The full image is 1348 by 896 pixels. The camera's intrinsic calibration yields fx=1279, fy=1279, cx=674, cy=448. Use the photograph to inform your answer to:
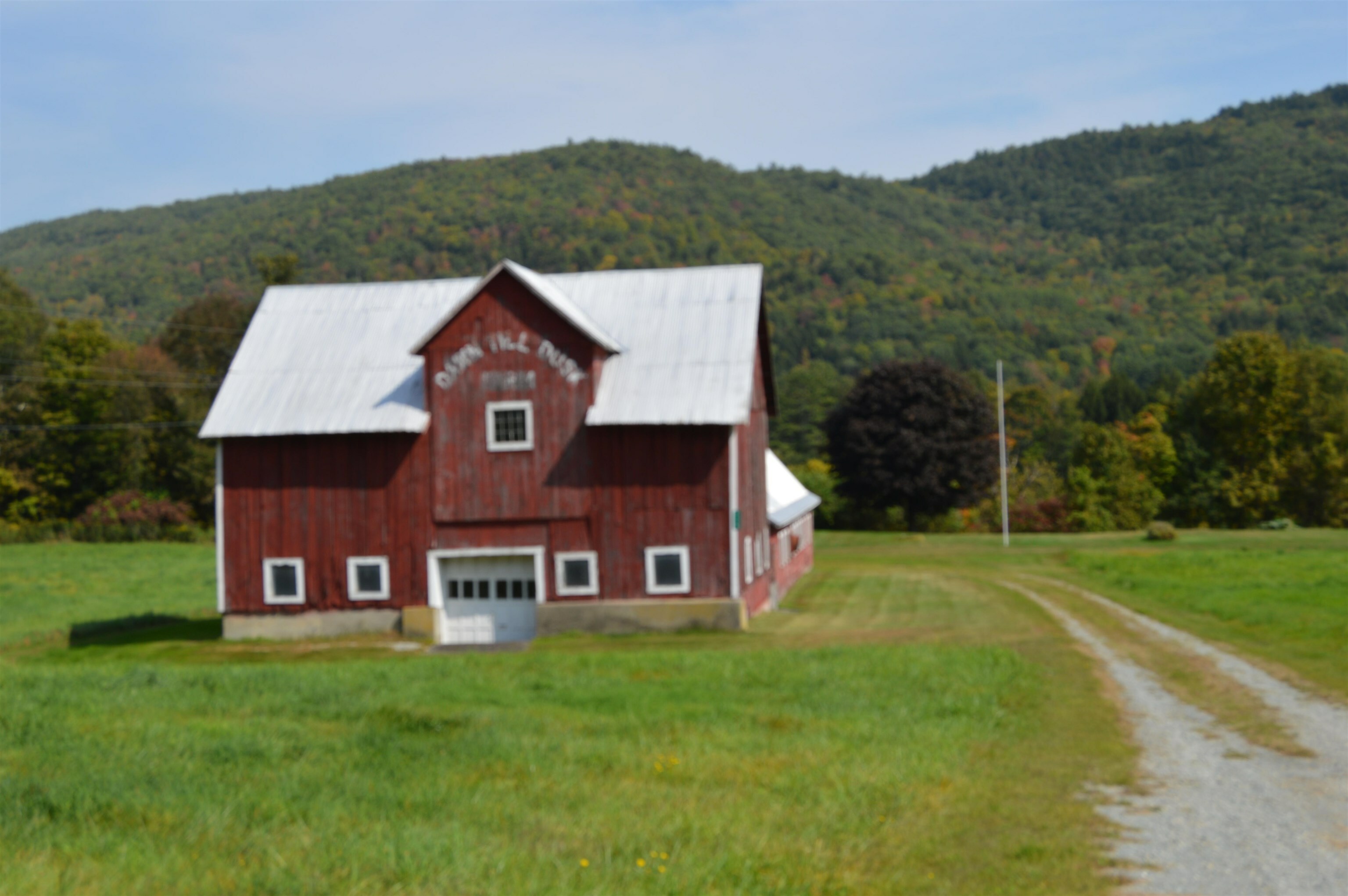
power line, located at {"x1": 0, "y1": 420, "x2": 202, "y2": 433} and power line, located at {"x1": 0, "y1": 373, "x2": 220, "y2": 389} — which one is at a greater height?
power line, located at {"x1": 0, "y1": 373, "x2": 220, "y2": 389}

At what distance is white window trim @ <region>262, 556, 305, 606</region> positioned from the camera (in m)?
30.6

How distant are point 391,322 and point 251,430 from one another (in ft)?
16.2

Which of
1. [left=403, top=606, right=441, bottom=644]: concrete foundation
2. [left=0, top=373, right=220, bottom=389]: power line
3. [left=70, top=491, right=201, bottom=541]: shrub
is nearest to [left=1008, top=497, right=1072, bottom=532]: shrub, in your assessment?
[left=70, top=491, right=201, bottom=541]: shrub

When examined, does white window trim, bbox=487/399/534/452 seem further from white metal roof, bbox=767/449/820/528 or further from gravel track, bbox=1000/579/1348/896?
gravel track, bbox=1000/579/1348/896

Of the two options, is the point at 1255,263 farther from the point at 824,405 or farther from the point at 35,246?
the point at 35,246

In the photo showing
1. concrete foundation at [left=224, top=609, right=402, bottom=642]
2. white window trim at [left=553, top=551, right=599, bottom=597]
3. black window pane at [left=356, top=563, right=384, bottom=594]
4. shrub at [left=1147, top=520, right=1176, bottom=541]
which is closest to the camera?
white window trim at [left=553, top=551, right=599, bottom=597]

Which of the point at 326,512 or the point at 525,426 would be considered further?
the point at 326,512

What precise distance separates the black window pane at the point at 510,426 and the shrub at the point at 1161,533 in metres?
41.5

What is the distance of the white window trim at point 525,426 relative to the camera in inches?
1180

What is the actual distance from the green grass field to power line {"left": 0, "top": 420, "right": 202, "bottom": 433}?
173ft

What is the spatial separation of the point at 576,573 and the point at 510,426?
12.4 ft

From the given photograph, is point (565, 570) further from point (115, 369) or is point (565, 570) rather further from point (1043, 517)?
point (1043, 517)

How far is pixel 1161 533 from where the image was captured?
61.6 metres

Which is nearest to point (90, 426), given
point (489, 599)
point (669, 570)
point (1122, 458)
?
point (489, 599)
